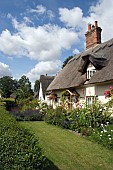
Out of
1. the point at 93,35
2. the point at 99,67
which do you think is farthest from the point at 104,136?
Result: the point at 93,35

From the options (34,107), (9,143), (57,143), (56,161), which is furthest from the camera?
(34,107)

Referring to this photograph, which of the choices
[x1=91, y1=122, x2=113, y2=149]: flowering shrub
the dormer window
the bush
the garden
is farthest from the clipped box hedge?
the bush

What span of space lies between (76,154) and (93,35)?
1661 centimetres

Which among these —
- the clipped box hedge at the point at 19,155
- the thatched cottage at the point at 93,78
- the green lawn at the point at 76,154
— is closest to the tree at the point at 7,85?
the thatched cottage at the point at 93,78

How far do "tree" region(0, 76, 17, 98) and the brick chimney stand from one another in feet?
207

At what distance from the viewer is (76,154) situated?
7535 millimetres

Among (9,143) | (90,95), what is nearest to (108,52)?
(90,95)

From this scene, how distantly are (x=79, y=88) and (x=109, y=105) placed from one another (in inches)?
242

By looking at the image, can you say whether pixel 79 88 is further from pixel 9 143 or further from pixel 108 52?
pixel 9 143

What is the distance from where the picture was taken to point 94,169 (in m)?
6.11

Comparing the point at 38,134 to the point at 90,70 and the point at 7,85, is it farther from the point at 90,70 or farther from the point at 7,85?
the point at 7,85

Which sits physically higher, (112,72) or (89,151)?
(112,72)

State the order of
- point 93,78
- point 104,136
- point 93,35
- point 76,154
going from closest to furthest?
point 76,154 → point 104,136 → point 93,78 → point 93,35

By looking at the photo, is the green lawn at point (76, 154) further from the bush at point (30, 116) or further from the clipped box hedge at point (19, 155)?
the bush at point (30, 116)
